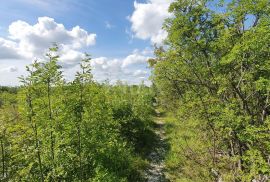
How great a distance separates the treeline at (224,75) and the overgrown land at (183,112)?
4 cm

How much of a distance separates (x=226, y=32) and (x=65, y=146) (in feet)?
20.1

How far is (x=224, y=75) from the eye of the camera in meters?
8.39

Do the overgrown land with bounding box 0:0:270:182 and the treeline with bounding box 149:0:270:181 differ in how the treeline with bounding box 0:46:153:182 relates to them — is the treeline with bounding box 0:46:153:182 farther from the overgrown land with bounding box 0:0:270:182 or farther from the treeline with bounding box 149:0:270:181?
the treeline with bounding box 149:0:270:181

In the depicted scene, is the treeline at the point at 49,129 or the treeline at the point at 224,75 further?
the treeline at the point at 224,75

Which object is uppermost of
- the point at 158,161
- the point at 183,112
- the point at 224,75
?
the point at 224,75

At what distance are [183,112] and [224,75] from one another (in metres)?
2.80

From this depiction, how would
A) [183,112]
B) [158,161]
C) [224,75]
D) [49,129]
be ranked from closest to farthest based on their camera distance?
[49,129]
[224,75]
[183,112]
[158,161]

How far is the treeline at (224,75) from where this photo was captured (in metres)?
7.11

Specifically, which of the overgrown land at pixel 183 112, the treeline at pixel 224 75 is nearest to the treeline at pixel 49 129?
the overgrown land at pixel 183 112

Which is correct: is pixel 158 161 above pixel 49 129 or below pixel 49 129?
below

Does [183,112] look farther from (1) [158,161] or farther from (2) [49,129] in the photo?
(2) [49,129]

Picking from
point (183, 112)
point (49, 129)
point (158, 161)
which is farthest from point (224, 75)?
point (158, 161)

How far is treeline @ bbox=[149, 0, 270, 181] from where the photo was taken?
23.3ft

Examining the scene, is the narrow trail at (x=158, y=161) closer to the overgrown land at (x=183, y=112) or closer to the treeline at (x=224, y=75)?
the overgrown land at (x=183, y=112)
